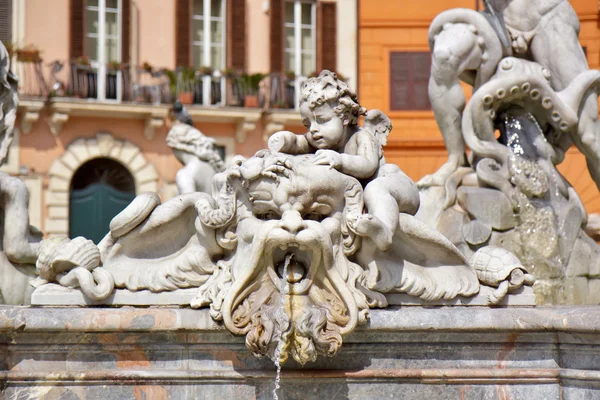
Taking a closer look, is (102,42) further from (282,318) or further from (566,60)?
(282,318)

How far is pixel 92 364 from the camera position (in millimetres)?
4102

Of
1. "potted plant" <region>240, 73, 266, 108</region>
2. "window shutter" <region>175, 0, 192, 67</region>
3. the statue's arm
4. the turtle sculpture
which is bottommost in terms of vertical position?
the turtle sculpture

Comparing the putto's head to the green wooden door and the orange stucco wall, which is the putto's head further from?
the green wooden door

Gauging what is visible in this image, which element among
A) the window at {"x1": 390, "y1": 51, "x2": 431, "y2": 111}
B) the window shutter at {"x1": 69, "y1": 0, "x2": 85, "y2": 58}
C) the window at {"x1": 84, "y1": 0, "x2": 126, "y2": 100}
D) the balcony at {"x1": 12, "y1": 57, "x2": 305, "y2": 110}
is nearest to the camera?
the balcony at {"x1": 12, "y1": 57, "x2": 305, "y2": 110}

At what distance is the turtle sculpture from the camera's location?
4.32 metres

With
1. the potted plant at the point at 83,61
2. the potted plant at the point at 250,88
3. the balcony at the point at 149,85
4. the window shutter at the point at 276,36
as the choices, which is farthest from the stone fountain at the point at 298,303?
the window shutter at the point at 276,36

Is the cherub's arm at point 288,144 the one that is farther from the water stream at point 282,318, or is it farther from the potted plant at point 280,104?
the potted plant at point 280,104

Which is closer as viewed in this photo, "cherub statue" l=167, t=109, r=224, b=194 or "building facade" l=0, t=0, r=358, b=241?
"cherub statue" l=167, t=109, r=224, b=194

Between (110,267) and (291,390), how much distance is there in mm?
791

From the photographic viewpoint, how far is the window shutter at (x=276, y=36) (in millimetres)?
30703

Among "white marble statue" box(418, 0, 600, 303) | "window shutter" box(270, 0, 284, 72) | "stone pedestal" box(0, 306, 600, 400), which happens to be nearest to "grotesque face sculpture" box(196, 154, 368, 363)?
"stone pedestal" box(0, 306, 600, 400)

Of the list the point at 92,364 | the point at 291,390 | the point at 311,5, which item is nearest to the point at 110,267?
the point at 92,364

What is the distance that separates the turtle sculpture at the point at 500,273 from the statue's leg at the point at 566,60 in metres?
3.22

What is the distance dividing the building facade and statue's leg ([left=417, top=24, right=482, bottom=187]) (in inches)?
811
